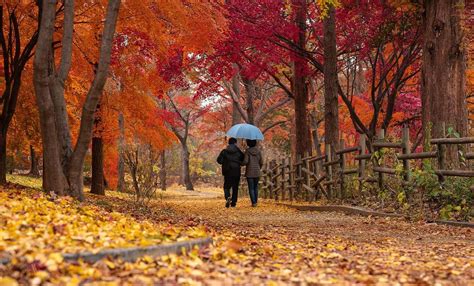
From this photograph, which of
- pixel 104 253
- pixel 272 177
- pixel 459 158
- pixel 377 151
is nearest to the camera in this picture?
pixel 104 253

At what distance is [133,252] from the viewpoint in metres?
4.05

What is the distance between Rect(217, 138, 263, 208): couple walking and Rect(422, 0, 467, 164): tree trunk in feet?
16.0

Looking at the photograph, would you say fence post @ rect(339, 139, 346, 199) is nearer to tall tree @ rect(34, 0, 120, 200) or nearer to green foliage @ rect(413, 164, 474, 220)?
green foliage @ rect(413, 164, 474, 220)

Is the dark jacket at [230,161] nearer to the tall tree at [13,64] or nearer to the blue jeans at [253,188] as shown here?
the blue jeans at [253,188]

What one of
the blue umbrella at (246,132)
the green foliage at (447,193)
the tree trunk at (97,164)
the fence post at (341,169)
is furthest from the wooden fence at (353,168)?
the tree trunk at (97,164)

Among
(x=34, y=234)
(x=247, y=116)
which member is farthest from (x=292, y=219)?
(x=247, y=116)

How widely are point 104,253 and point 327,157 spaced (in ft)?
34.9

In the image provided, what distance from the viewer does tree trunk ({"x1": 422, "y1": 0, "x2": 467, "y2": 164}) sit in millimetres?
10016

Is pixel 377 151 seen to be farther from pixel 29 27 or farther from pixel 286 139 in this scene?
pixel 286 139

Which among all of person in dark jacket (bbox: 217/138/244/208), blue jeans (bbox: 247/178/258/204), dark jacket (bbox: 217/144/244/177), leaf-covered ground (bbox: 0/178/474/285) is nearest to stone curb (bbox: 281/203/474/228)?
leaf-covered ground (bbox: 0/178/474/285)

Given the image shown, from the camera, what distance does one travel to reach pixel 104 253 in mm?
3895

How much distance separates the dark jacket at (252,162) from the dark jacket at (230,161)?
257 mm

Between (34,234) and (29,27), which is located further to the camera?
(29,27)

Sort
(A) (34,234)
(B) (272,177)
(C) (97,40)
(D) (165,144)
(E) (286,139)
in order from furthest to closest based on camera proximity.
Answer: (E) (286,139) → (B) (272,177) → (D) (165,144) → (C) (97,40) → (A) (34,234)
